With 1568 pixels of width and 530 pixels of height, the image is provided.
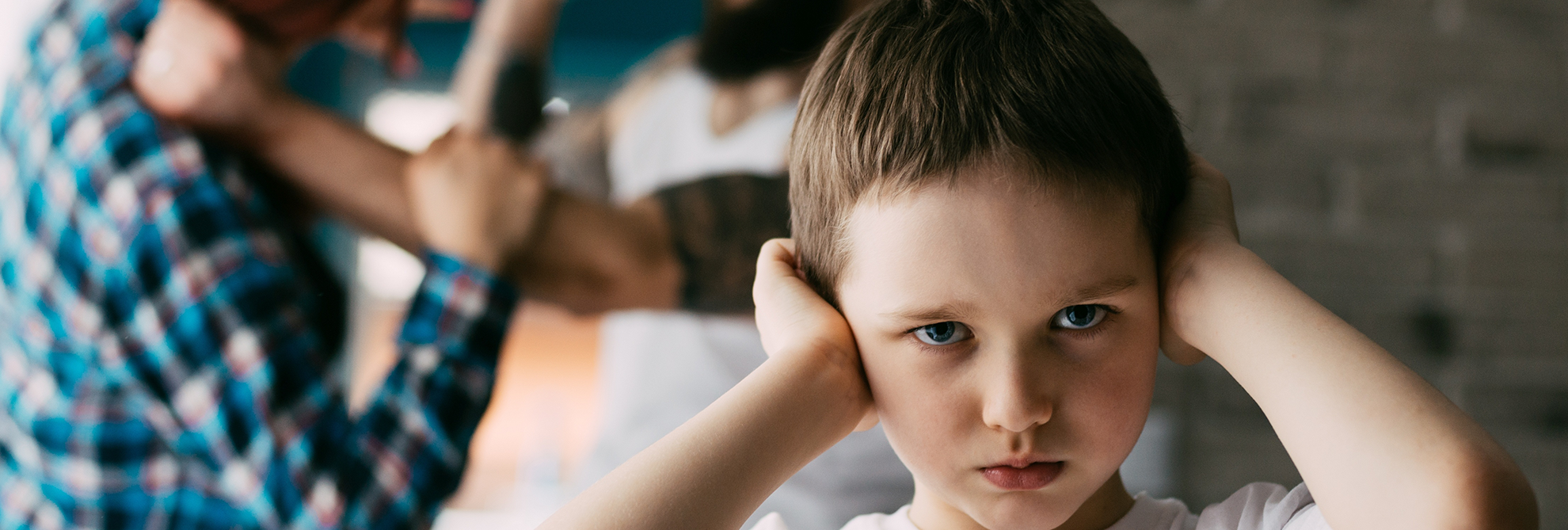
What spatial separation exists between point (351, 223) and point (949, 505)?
2.34ft

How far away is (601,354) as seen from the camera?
3.94 ft

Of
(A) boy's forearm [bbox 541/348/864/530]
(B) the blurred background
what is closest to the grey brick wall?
(B) the blurred background

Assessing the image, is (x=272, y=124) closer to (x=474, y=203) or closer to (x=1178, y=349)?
(x=474, y=203)

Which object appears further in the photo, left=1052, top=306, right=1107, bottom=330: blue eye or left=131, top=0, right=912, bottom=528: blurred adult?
left=131, top=0, right=912, bottom=528: blurred adult

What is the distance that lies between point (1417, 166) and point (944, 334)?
1.14m

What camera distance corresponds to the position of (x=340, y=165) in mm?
880

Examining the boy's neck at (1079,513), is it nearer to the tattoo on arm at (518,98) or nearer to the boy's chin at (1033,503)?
the boy's chin at (1033,503)

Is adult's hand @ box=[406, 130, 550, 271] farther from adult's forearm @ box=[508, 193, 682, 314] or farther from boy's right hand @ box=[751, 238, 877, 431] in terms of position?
boy's right hand @ box=[751, 238, 877, 431]

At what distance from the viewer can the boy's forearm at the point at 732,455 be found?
0.34m

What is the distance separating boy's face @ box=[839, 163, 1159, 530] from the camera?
37 centimetres

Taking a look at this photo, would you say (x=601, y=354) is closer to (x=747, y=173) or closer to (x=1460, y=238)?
(x=747, y=173)

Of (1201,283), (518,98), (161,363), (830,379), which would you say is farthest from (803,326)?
(518,98)

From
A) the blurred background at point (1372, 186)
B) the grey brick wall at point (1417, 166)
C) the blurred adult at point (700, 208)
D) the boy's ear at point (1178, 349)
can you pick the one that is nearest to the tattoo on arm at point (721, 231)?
the blurred adult at point (700, 208)

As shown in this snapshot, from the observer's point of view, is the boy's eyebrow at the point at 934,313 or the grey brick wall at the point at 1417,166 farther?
the grey brick wall at the point at 1417,166
